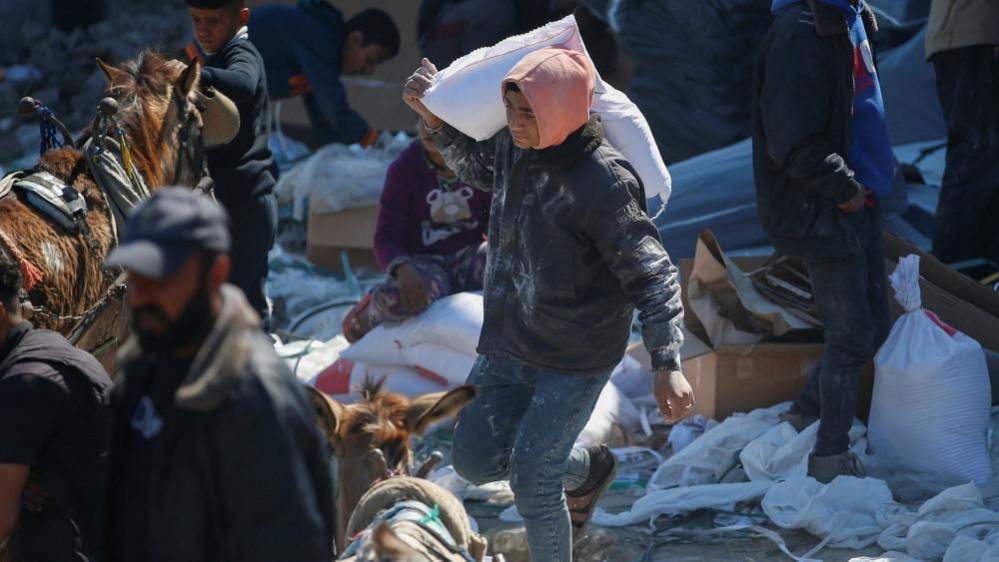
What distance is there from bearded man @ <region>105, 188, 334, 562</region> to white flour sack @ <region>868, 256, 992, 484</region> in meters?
3.69

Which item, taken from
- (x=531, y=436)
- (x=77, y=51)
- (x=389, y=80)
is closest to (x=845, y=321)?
(x=531, y=436)

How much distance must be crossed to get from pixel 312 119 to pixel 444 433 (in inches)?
131

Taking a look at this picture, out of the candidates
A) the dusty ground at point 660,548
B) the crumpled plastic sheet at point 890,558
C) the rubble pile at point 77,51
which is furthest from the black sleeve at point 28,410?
the rubble pile at point 77,51

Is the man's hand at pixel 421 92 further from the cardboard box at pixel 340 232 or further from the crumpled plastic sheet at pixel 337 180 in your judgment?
the cardboard box at pixel 340 232

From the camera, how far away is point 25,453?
329 centimetres

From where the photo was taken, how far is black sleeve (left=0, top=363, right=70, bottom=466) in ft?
10.7

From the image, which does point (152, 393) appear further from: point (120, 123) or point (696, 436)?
point (696, 436)

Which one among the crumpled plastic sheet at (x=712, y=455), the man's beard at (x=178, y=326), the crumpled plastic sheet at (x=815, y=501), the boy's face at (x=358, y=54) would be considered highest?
the man's beard at (x=178, y=326)

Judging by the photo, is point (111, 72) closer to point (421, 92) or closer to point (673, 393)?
point (421, 92)

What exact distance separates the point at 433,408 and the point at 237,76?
2137mm

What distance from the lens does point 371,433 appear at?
384 cm

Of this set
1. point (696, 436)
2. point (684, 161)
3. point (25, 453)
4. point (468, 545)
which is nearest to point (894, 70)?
point (684, 161)

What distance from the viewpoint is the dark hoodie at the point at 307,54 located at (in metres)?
8.86

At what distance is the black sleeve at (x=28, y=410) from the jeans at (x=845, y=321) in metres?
3.18
